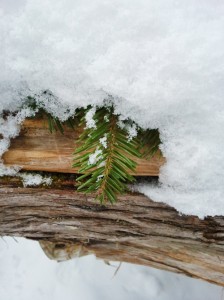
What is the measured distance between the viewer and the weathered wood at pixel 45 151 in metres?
0.93

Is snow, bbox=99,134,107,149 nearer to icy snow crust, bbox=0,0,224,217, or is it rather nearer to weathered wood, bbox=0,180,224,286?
icy snow crust, bbox=0,0,224,217

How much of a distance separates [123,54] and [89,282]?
69.3 inches

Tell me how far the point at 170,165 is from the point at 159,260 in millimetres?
548

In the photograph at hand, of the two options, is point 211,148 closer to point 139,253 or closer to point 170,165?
point 170,165

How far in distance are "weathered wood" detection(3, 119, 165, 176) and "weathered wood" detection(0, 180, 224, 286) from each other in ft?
0.30

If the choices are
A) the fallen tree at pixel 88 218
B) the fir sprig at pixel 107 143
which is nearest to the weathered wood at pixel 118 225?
the fallen tree at pixel 88 218

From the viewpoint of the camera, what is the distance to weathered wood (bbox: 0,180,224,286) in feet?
3.50

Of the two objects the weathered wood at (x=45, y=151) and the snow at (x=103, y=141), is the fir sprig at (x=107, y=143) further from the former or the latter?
the weathered wood at (x=45, y=151)

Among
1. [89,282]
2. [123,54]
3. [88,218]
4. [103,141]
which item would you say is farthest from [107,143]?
[89,282]

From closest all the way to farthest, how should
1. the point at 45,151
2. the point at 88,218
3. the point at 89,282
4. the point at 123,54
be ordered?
1. the point at 123,54
2. the point at 45,151
3. the point at 88,218
4. the point at 89,282

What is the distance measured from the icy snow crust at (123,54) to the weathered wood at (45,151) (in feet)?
0.52

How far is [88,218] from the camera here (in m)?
1.12

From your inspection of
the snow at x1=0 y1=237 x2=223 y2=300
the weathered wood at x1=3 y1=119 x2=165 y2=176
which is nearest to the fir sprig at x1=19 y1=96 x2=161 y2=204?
the weathered wood at x1=3 y1=119 x2=165 y2=176

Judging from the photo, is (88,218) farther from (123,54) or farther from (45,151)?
(123,54)
